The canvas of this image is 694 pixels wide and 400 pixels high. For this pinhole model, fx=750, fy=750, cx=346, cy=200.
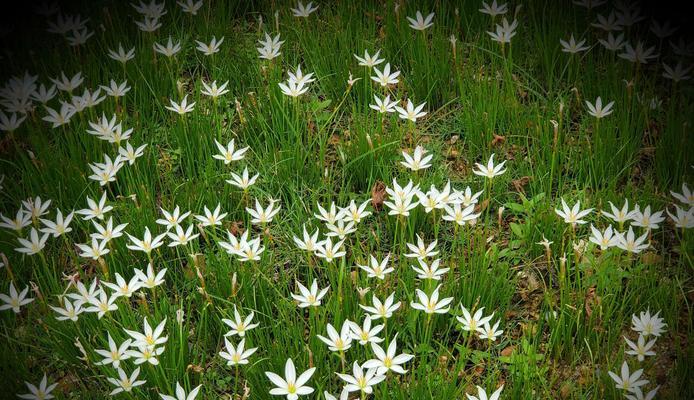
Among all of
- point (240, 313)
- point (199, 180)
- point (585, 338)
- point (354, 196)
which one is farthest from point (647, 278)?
point (199, 180)

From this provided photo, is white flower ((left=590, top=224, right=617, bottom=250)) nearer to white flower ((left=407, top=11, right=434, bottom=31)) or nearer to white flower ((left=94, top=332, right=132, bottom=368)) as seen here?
white flower ((left=407, top=11, right=434, bottom=31))

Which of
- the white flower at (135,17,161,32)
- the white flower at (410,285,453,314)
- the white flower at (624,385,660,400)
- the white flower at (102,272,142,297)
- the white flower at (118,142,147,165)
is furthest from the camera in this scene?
the white flower at (135,17,161,32)

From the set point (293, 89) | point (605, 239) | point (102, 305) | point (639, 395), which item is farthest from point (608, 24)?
point (102, 305)

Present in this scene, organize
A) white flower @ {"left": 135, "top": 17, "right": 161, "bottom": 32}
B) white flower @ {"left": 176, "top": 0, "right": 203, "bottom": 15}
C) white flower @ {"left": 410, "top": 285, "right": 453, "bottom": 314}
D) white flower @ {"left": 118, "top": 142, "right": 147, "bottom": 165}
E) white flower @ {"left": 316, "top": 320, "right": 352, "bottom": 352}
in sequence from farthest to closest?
white flower @ {"left": 176, "top": 0, "right": 203, "bottom": 15} → white flower @ {"left": 135, "top": 17, "right": 161, "bottom": 32} → white flower @ {"left": 118, "top": 142, "right": 147, "bottom": 165} → white flower @ {"left": 410, "top": 285, "right": 453, "bottom": 314} → white flower @ {"left": 316, "top": 320, "right": 352, "bottom": 352}

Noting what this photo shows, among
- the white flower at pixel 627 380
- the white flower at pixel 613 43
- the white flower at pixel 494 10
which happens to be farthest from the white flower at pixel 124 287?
the white flower at pixel 613 43

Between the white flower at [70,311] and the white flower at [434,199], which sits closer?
the white flower at [70,311]

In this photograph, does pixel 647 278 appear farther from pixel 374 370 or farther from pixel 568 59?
pixel 568 59

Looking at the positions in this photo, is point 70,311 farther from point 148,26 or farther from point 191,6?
point 191,6

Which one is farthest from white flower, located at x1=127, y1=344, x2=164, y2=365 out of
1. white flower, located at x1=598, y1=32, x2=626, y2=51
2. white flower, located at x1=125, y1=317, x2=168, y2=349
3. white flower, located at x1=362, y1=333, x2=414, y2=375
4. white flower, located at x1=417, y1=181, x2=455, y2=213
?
white flower, located at x1=598, y1=32, x2=626, y2=51

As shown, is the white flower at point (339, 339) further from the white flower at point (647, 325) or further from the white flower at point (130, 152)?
the white flower at point (130, 152)
